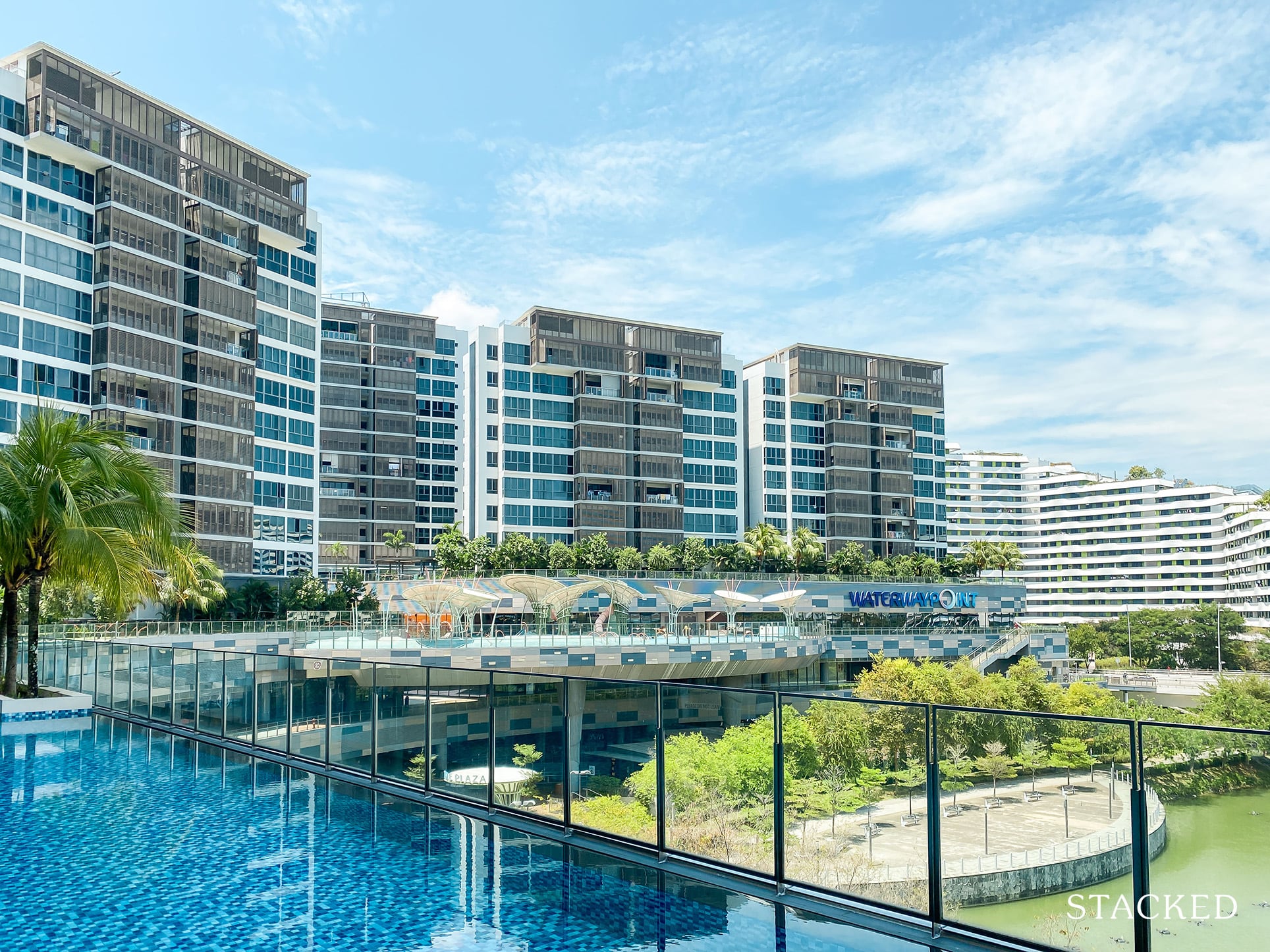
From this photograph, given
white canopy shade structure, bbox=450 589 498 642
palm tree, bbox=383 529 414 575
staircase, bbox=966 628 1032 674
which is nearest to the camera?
white canopy shade structure, bbox=450 589 498 642

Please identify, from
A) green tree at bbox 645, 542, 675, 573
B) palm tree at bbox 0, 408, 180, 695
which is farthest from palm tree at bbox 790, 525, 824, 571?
palm tree at bbox 0, 408, 180, 695

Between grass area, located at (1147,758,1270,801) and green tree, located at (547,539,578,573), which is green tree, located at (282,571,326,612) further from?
grass area, located at (1147,758,1270,801)

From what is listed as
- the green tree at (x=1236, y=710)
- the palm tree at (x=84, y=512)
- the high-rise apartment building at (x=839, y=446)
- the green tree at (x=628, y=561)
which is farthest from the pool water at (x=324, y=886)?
the high-rise apartment building at (x=839, y=446)

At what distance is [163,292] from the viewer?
65500 mm

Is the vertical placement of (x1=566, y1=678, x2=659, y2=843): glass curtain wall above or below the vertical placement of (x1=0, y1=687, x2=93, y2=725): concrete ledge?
above

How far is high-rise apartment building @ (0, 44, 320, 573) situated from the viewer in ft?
194

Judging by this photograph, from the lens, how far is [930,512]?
359 ft

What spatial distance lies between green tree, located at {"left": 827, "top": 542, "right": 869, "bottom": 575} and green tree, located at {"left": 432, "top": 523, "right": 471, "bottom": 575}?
33.8 meters

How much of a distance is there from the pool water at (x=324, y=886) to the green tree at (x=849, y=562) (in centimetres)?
8218

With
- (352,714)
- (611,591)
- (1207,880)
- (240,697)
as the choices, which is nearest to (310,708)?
(352,714)

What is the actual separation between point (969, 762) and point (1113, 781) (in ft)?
3.58

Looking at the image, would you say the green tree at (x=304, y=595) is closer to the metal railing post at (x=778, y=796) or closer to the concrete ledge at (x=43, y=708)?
the concrete ledge at (x=43, y=708)

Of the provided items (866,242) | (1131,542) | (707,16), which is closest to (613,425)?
(866,242)

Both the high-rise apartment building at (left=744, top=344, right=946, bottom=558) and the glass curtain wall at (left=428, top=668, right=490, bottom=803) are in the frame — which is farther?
the high-rise apartment building at (left=744, top=344, right=946, bottom=558)
